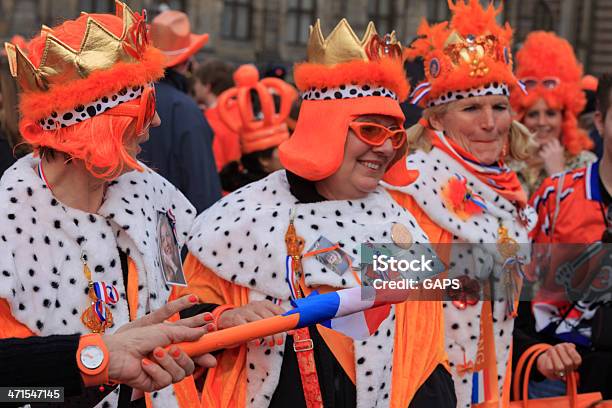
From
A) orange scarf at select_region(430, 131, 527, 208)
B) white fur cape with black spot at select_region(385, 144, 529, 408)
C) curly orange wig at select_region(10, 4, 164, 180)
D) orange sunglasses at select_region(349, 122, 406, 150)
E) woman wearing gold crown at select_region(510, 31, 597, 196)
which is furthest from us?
woman wearing gold crown at select_region(510, 31, 597, 196)

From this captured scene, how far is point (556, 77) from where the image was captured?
23.6ft

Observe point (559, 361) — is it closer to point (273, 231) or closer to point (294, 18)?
point (273, 231)

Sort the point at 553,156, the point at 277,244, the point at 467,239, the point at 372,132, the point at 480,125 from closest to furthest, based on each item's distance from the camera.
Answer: the point at 277,244, the point at 372,132, the point at 467,239, the point at 480,125, the point at 553,156

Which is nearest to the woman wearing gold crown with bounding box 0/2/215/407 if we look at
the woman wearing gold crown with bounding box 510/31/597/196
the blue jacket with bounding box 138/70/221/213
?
the blue jacket with bounding box 138/70/221/213

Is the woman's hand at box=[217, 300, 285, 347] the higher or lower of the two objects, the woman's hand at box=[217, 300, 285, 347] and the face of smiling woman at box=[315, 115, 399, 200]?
the lower

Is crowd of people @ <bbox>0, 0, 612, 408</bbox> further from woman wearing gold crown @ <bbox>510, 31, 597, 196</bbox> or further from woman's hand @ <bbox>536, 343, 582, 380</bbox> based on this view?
woman wearing gold crown @ <bbox>510, 31, 597, 196</bbox>

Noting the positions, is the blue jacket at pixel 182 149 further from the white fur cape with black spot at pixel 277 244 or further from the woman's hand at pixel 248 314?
the woman's hand at pixel 248 314

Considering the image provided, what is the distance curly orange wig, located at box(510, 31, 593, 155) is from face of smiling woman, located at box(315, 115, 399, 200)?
3274 mm

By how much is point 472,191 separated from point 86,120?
211 cm

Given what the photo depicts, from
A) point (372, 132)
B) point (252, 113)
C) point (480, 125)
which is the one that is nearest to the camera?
point (372, 132)

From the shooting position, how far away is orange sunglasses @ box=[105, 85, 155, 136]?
3.33 m

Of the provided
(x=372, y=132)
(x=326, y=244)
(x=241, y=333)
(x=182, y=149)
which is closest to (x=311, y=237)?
(x=326, y=244)

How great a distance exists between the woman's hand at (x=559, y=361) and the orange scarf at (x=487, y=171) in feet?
2.31

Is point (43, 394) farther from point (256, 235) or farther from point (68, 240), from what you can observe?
point (256, 235)
